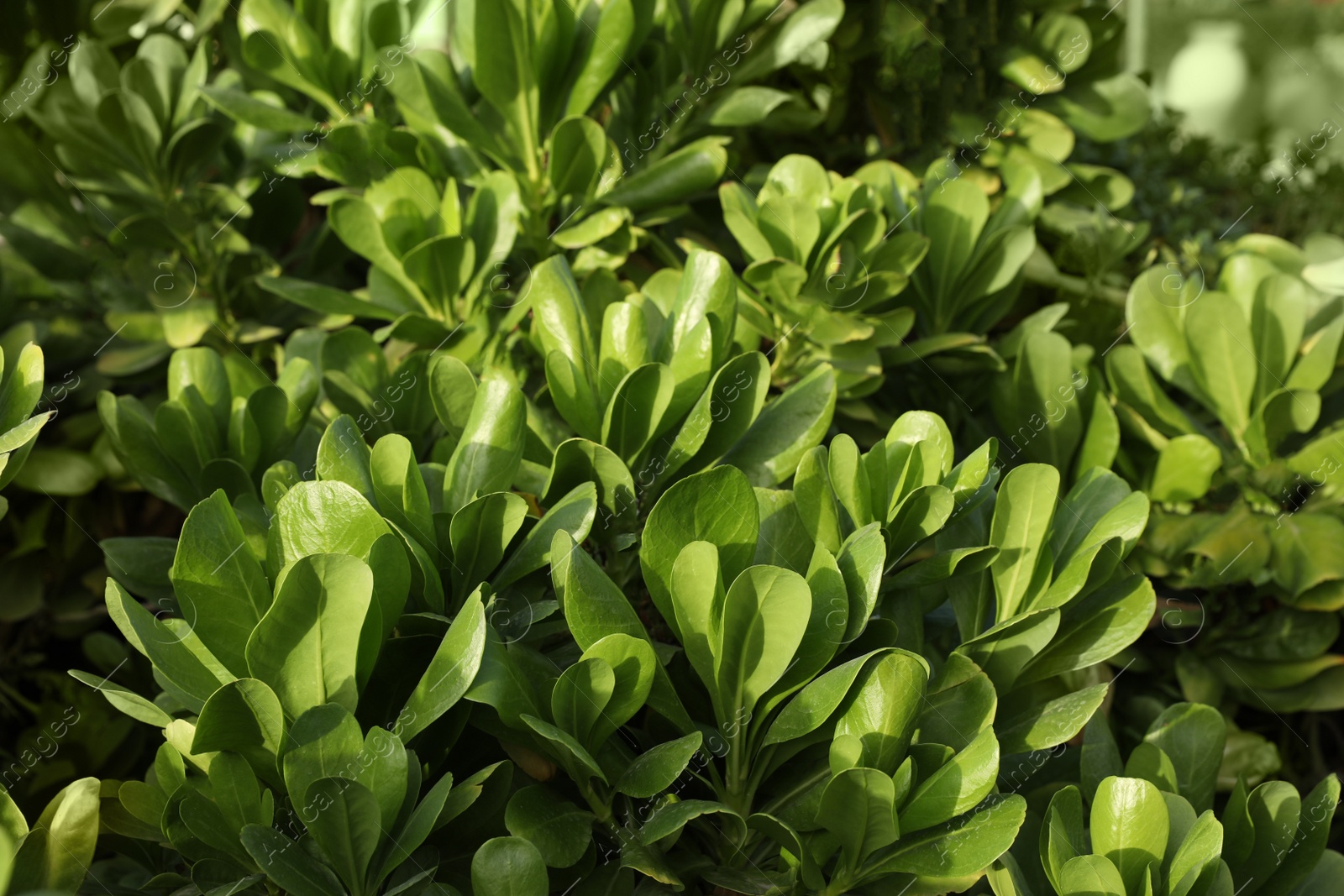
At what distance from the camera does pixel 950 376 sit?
1.17 meters

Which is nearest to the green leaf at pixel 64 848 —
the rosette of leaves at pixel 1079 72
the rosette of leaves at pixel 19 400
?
the rosette of leaves at pixel 19 400

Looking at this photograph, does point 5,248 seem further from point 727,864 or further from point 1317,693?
point 1317,693

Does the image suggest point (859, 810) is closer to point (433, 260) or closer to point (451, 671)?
point (451, 671)

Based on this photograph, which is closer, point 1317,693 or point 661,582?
point 661,582

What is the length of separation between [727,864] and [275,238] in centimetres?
104

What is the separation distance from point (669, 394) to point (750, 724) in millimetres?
249

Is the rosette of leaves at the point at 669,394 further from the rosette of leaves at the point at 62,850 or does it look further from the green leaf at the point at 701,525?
the rosette of leaves at the point at 62,850

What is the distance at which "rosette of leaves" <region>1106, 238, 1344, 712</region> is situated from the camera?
107cm

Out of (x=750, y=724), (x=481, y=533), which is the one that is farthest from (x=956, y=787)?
(x=481, y=533)

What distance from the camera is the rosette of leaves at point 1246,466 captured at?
3.50 feet

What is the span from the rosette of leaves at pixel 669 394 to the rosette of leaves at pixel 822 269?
13 centimetres

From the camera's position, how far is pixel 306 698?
66cm

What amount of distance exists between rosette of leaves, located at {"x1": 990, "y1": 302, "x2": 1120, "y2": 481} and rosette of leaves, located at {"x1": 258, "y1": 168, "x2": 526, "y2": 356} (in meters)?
0.51

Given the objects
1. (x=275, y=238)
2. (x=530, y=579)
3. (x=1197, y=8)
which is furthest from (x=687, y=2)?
(x=1197, y=8)
